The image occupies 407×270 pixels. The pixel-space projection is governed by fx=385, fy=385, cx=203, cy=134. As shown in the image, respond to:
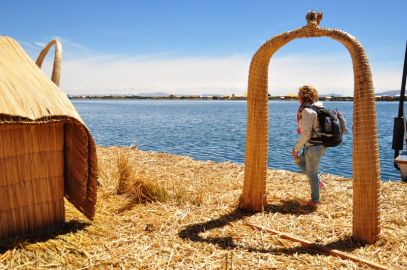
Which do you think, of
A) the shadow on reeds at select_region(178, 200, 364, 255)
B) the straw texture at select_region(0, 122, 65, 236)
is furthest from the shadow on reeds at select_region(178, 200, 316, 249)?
the straw texture at select_region(0, 122, 65, 236)

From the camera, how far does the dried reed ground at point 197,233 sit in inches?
137

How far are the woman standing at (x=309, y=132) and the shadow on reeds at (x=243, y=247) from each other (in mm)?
413

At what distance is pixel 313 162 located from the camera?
527 cm

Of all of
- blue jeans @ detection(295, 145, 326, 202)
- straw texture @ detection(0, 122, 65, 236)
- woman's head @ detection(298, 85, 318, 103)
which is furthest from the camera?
blue jeans @ detection(295, 145, 326, 202)

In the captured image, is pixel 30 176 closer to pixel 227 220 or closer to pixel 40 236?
pixel 40 236

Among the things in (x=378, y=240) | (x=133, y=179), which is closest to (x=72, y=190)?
(x=133, y=179)

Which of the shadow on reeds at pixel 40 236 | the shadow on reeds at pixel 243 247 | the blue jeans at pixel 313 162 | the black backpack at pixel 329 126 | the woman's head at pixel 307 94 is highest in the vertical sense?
the woman's head at pixel 307 94

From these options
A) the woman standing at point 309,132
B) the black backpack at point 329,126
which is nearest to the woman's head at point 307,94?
the woman standing at point 309,132

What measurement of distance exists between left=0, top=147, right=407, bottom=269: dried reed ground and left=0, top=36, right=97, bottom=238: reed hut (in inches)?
9.8

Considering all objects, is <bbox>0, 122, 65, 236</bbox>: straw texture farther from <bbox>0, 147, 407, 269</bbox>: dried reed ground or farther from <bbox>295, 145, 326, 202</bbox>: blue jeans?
<bbox>295, 145, 326, 202</bbox>: blue jeans

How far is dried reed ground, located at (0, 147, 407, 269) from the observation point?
3490mm

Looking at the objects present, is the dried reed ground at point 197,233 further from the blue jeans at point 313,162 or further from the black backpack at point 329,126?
the black backpack at point 329,126

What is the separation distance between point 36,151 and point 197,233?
1875mm

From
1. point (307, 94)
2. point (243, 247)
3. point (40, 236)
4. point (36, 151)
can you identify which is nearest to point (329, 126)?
point (307, 94)
